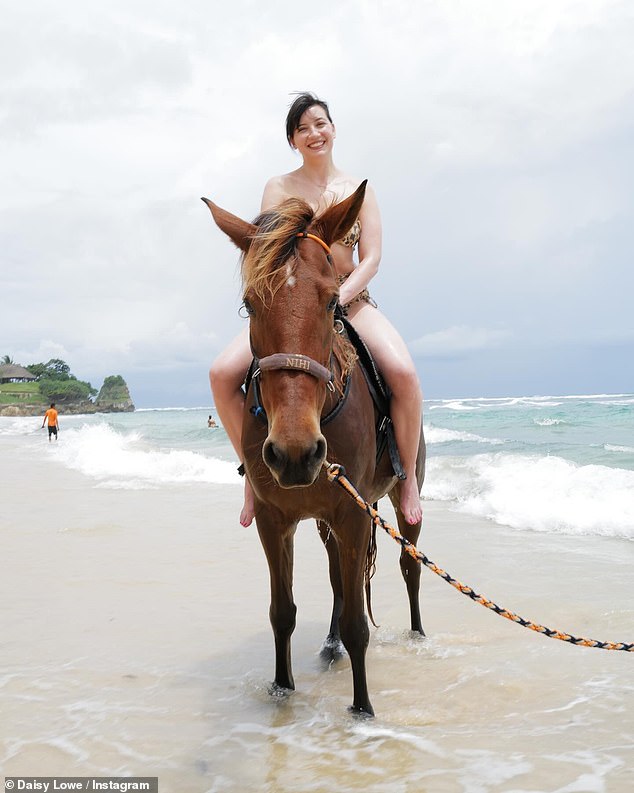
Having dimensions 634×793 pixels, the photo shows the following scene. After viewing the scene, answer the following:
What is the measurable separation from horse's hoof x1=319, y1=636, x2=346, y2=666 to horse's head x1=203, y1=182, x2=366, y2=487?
2137 mm

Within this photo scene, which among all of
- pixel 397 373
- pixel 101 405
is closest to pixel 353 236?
pixel 397 373

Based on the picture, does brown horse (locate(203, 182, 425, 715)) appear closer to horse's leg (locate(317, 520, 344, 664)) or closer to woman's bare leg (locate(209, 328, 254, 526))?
woman's bare leg (locate(209, 328, 254, 526))

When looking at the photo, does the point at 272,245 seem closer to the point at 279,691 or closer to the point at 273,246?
the point at 273,246

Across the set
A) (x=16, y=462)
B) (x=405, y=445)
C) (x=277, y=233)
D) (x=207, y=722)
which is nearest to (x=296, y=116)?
Result: (x=277, y=233)

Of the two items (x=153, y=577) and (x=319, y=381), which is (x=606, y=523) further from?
(x=319, y=381)

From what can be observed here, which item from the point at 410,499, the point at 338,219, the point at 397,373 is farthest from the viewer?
the point at 410,499

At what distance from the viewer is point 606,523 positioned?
24.9 feet

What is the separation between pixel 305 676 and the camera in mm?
3697

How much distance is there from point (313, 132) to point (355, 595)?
245 centimetres

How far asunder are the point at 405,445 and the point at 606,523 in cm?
515

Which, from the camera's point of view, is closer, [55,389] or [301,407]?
[301,407]

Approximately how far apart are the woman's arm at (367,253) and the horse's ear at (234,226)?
2.35 feet

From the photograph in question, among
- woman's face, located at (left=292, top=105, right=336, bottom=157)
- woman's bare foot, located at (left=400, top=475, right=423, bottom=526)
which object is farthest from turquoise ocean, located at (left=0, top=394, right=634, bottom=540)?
woman's face, located at (left=292, top=105, right=336, bottom=157)

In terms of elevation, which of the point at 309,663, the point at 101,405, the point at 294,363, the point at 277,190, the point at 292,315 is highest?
the point at 101,405
